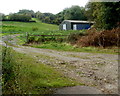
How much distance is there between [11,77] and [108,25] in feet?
48.1

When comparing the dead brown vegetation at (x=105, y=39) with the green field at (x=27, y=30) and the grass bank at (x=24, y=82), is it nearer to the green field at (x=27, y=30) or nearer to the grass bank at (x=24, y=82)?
the grass bank at (x=24, y=82)

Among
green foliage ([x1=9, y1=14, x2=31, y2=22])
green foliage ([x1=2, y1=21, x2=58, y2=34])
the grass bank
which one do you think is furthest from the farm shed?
the grass bank

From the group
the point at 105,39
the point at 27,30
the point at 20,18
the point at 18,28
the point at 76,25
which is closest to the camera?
the point at 105,39

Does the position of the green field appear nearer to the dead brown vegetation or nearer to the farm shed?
the farm shed

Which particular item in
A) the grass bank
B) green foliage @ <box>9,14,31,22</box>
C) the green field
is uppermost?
green foliage @ <box>9,14,31,22</box>

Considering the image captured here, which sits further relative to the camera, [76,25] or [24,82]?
[76,25]

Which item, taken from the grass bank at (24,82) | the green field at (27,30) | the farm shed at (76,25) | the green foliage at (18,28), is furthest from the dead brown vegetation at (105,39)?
the farm shed at (76,25)

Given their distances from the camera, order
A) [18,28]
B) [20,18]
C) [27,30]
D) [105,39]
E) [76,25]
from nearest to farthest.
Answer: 1. [105,39]
2. [27,30]
3. [18,28]
4. [76,25]
5. [20,18]

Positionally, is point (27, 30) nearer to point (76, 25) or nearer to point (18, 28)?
point (18, 28)

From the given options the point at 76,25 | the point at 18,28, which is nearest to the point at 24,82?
the point at 18,28

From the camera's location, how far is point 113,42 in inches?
563

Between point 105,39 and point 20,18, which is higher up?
point 20,18

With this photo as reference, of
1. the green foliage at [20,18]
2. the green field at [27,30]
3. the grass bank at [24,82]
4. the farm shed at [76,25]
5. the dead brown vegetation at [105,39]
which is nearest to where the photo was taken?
the grass bank at [24,82]

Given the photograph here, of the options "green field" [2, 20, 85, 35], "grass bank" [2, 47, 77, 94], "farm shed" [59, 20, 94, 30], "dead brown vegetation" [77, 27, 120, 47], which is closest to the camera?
"grass bank" [2, 47, 77, 94]
